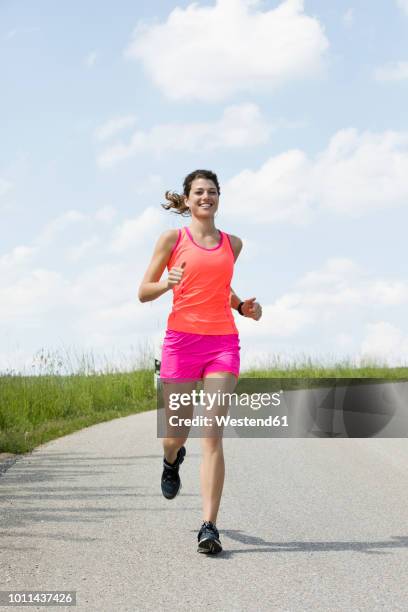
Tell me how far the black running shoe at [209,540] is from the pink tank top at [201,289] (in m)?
1.24

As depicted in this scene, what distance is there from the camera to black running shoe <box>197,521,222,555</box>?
249 inches

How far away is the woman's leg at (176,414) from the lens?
6.62m

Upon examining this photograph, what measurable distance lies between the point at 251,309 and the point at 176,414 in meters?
0.87

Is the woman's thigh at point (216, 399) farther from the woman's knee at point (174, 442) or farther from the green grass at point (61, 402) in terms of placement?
the green grass at point (61, 402)

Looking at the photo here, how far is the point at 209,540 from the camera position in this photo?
6.31m

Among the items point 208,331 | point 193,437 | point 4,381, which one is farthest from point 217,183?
point 4,381

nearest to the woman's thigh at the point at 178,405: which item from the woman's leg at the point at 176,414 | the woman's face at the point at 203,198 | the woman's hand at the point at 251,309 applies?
the woman's leg at the point at 176,414

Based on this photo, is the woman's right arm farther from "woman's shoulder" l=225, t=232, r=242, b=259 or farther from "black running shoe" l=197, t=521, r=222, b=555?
"black running shoe" l=197, t=521, r=222, b=555

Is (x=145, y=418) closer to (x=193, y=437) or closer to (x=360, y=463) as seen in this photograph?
(x=193, y=437)

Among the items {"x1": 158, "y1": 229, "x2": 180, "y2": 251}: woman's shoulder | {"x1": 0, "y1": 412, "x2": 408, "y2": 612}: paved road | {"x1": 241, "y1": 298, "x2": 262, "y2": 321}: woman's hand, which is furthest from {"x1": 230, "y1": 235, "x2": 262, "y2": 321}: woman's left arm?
{"x1": 0, "y1": 412, "x2": 408, "y2": 612}: paved road

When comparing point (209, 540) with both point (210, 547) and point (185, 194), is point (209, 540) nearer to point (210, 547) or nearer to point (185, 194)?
point (210, 547)

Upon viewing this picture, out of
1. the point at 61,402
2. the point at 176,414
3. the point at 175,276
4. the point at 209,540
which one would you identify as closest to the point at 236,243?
the point at 175,276

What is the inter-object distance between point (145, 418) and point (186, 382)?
469 inches

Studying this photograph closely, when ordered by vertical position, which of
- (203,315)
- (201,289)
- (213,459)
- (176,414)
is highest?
(201,289)
